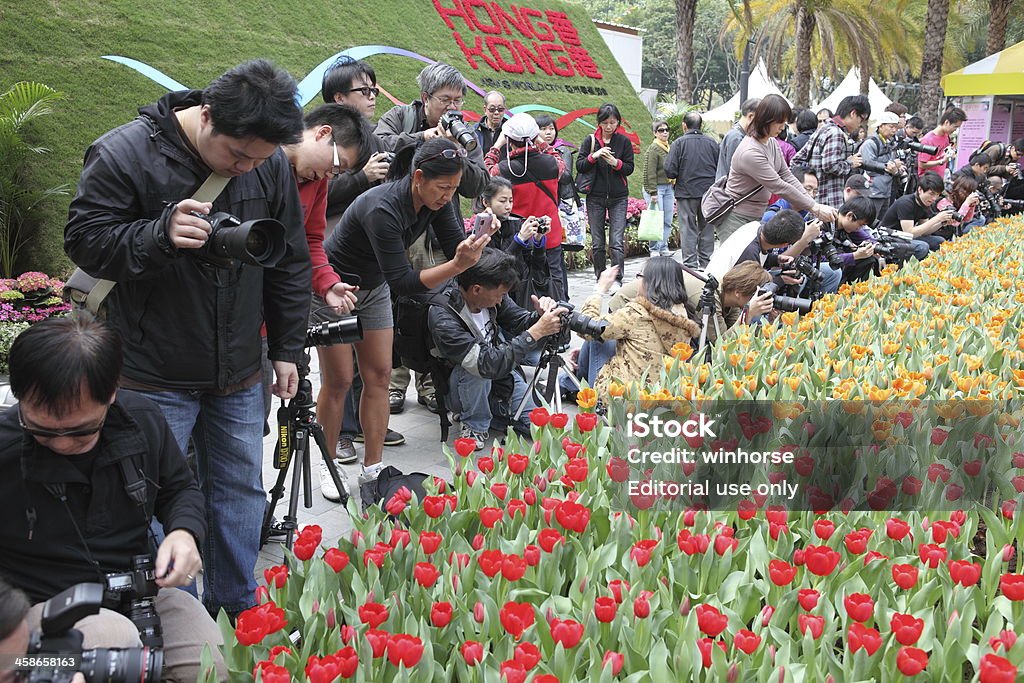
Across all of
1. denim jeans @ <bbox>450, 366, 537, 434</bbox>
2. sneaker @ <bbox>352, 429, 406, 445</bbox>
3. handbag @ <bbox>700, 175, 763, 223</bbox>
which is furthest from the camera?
handbag @ <bbox>700, 175, 763, 223</bbox>

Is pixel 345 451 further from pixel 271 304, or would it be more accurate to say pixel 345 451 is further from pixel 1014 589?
pixel 1014 589

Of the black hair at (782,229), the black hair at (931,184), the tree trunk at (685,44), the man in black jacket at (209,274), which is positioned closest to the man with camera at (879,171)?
the black hair at (931,184)

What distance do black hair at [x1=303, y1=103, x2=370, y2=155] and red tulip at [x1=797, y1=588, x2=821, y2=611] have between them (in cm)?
271

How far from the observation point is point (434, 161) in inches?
161

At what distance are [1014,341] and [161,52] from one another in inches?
390

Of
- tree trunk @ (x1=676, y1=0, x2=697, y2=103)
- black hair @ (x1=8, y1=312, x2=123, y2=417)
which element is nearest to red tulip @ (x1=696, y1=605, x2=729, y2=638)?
black hair @ (x1=8, y1=312, x2=123, y2=417)

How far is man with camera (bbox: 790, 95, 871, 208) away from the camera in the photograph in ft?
29.1

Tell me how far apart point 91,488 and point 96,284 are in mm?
724

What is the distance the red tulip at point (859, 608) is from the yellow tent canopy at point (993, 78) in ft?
52.9

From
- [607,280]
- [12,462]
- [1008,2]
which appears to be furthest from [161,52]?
[1008,2]

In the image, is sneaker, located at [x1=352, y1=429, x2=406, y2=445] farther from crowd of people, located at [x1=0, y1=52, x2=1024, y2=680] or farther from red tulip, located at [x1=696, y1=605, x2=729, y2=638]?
red tulip, located at [x1=696, y1=605, x2=729, y2=638]

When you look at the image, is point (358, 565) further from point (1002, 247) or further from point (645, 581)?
point (1002, 247)

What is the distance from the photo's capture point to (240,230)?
2383 mm

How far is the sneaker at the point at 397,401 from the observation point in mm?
5969
